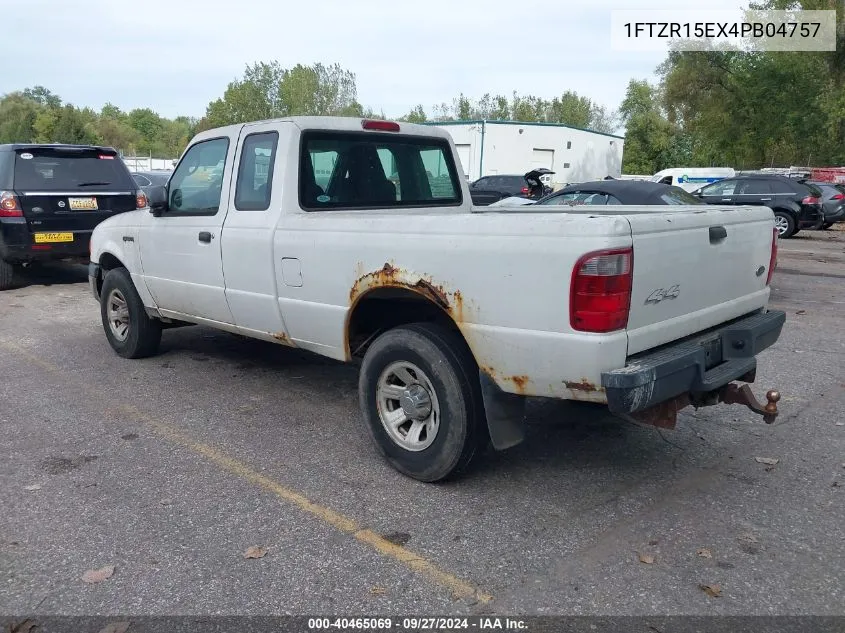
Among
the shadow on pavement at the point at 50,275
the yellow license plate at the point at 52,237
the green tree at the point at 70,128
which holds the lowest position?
the shadow on pavement at the point at 50,275

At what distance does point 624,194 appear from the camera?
961cm

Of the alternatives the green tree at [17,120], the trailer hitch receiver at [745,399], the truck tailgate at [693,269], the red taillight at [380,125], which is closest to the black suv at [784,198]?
the red taillight at [380,125]

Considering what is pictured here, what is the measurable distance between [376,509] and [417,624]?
0.96 metres

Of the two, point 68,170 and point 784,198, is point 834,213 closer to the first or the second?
point 784,198

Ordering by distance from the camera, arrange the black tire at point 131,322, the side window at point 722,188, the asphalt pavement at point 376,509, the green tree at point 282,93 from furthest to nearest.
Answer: the green tree at point 282,93
the side window at point 722,188
the black tire at point 131,322
the asphalt pavement at point 376,509

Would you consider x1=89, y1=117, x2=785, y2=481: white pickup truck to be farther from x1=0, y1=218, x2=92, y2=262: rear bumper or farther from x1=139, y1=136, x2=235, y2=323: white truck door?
x1=0, y1=218, x2=92, y2=262: rear bumper

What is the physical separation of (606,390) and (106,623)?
2217 mm

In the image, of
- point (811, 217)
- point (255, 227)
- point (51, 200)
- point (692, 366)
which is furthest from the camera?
point (811, 217)

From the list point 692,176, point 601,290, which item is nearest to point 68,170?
point 601,290

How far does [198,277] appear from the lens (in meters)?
5.34

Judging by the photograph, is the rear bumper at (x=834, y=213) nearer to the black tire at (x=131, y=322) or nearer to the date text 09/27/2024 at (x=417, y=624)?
the black tire at (x=131, y=322)

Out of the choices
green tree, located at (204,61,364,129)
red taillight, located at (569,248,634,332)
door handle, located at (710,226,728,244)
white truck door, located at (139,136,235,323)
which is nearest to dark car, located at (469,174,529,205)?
white truck door, located at (139,136,235,323)

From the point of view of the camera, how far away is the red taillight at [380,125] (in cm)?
508

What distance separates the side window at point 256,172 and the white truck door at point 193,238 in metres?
0.15
